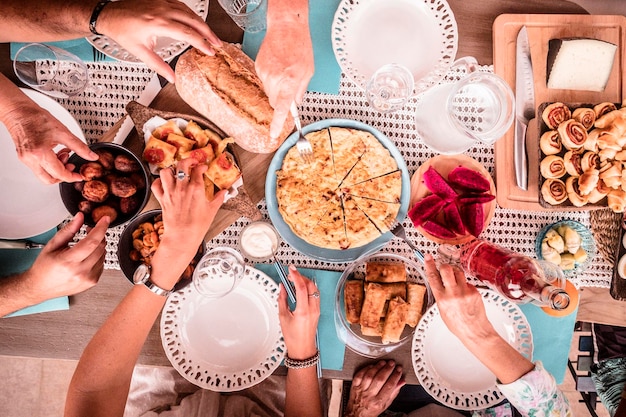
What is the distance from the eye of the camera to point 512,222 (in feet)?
6.19

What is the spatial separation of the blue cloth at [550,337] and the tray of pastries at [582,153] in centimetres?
48

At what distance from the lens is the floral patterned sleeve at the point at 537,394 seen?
1.68 metres

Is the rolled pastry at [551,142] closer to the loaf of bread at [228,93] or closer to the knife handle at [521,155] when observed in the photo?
the knife handle at [521,155]

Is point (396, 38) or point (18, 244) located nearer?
point (18, 244)

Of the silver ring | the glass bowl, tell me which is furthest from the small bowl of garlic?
the silver ring

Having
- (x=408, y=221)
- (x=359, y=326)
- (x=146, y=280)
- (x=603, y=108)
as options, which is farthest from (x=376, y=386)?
(x=603, y=108)

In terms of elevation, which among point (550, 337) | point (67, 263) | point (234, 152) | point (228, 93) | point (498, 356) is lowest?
point (550, 337)

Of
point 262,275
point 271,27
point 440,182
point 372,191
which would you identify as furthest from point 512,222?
point 271,27

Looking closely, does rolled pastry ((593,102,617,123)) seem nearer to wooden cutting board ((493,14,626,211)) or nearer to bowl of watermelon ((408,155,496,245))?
wooden cutting board ((493,14,626,211))

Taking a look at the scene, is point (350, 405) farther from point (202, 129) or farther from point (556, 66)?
point (556, 66)

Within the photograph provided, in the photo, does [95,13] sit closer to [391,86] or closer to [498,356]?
[391,86]

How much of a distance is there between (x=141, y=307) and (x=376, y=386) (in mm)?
1043

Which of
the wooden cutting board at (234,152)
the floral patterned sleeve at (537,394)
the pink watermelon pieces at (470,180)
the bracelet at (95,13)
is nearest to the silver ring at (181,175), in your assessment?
the wooden cutting board at (234,152)

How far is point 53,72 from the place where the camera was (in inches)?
70.7
